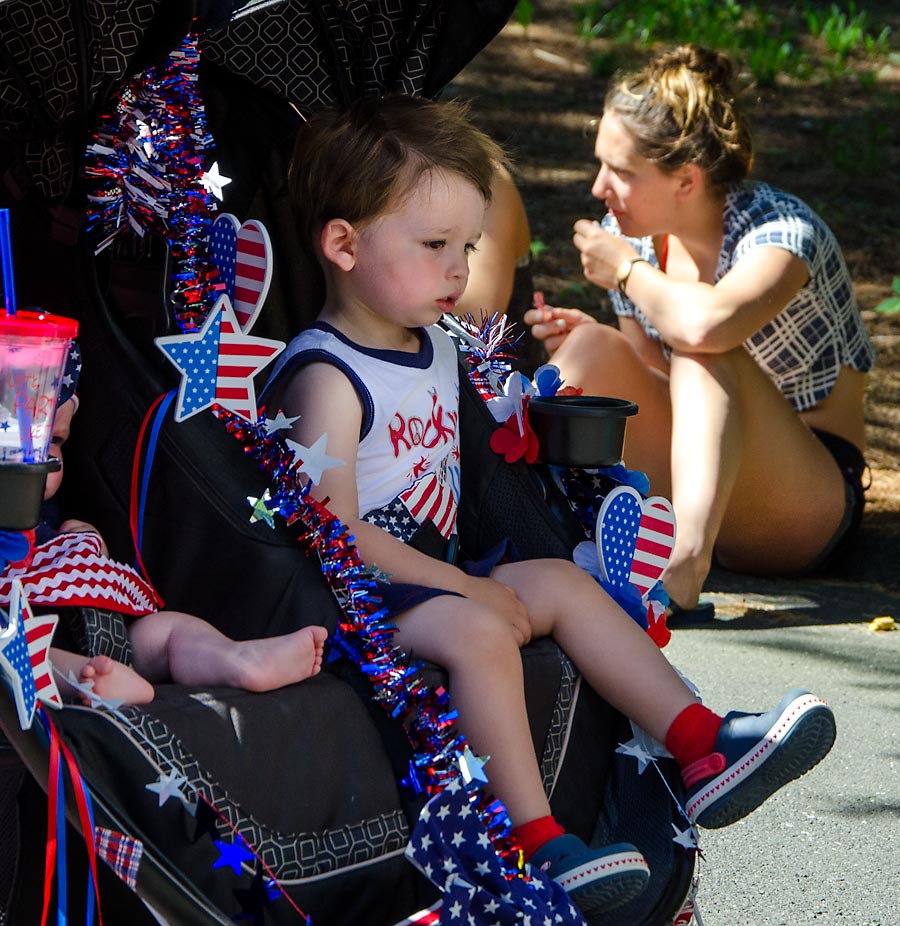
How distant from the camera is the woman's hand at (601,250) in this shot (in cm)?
386

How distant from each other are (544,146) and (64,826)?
6.49m

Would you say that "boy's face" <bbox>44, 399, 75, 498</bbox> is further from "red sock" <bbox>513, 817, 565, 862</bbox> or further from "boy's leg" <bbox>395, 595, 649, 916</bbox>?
"red sock" <bbox>513, 817, 565, 862</bbox>

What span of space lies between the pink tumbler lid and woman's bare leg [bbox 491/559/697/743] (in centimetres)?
83

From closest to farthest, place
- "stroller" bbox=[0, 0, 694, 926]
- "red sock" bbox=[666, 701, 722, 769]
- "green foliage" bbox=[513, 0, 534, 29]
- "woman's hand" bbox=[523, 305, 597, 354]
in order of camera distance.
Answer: "stroller" bbox=[0, 0, 694, 926] → "red sock" bbox=[666, 701, 722, 769] → "woman's hand" bbox=[523, 305, 597, 354] → "green foliage" bbox=[513, 0, 534, 29]

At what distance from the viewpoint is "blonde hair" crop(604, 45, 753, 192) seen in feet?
12.0

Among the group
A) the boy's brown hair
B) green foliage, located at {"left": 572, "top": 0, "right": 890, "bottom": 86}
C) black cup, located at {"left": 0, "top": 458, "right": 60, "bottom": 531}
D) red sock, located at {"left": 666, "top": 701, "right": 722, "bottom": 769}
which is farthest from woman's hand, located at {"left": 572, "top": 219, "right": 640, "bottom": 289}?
green foliage, located at {"left": 572, "top": 0, "right": 890, "bottom": 86}

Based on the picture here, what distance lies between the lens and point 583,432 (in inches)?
91.6

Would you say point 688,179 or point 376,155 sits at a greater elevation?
point 376,155

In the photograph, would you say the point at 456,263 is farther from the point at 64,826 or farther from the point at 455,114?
the point at 64,826

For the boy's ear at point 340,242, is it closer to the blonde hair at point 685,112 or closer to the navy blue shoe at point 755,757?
the navy blue shoe at point 755,757

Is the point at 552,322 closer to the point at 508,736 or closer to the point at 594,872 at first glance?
the point at 508,736

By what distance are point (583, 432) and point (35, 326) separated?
3.38ft

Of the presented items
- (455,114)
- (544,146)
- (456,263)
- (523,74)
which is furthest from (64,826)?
(523,74)

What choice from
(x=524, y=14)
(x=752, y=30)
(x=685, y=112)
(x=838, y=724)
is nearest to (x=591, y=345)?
(x=685, y=112)
